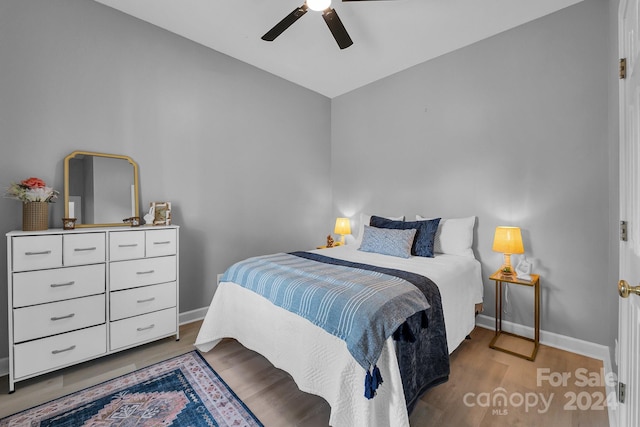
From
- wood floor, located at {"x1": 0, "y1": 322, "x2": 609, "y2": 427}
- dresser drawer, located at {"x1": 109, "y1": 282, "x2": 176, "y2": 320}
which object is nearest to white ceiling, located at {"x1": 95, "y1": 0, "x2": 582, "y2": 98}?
dresser drawer, located at {"x1": 109, "y1": 282, "x2": 176, "y2": 320}

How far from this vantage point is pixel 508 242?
241 centimetres

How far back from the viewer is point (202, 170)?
304 cm

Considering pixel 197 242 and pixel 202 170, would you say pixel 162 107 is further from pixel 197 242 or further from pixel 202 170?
pixel 197 242

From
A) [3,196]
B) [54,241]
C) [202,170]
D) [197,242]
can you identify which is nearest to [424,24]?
[202,170]

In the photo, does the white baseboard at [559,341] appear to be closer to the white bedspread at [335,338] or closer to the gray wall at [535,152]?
the gray wall at [535,152]

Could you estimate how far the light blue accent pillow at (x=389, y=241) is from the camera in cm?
272

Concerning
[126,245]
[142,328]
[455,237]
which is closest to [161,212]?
[126,245]

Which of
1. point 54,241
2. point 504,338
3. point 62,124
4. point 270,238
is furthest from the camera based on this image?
point 270,238

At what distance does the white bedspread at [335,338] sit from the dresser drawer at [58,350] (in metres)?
0.71

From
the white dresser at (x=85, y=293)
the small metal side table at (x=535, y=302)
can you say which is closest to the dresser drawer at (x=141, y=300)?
the white dresser at (x=85, y=293)

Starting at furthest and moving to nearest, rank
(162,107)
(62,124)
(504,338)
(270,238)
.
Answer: (270,238), (162,107), (504,338), (62,124)

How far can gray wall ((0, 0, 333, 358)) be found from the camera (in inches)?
83.7

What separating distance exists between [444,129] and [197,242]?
2.96 meters

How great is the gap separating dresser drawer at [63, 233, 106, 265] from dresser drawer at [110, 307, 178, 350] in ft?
1.75
